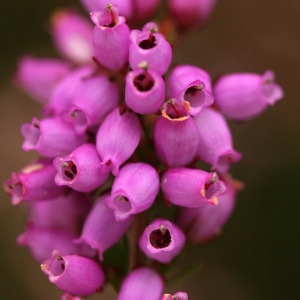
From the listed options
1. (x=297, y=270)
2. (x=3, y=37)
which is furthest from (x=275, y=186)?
(x=3, y=37)

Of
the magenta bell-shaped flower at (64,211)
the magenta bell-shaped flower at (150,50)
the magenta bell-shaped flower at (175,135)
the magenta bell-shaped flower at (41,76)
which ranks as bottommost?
the magenta bell-shaped flower at (64,211)

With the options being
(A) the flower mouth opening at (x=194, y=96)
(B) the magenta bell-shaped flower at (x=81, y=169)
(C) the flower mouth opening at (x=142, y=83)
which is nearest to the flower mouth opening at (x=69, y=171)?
(B) the magenta bell-shaped flower at (x=81, y=169)

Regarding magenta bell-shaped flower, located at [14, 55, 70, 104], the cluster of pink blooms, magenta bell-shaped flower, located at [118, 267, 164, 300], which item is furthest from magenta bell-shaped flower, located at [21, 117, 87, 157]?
magenta bell-shaped flower, located at [14, 55, 70, 104]

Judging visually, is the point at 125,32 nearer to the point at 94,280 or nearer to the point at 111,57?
the point at 111,57

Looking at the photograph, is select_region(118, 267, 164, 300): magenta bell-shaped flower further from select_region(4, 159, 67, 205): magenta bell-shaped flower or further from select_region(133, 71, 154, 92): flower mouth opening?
select_region(133, 71, 154, 92): flower mouth opening

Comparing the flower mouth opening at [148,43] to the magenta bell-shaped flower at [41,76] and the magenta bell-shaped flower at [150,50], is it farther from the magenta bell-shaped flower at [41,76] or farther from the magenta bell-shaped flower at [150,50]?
the magenta bell-shaped flower at [41,76]

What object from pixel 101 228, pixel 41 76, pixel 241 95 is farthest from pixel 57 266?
pixel 41 76
